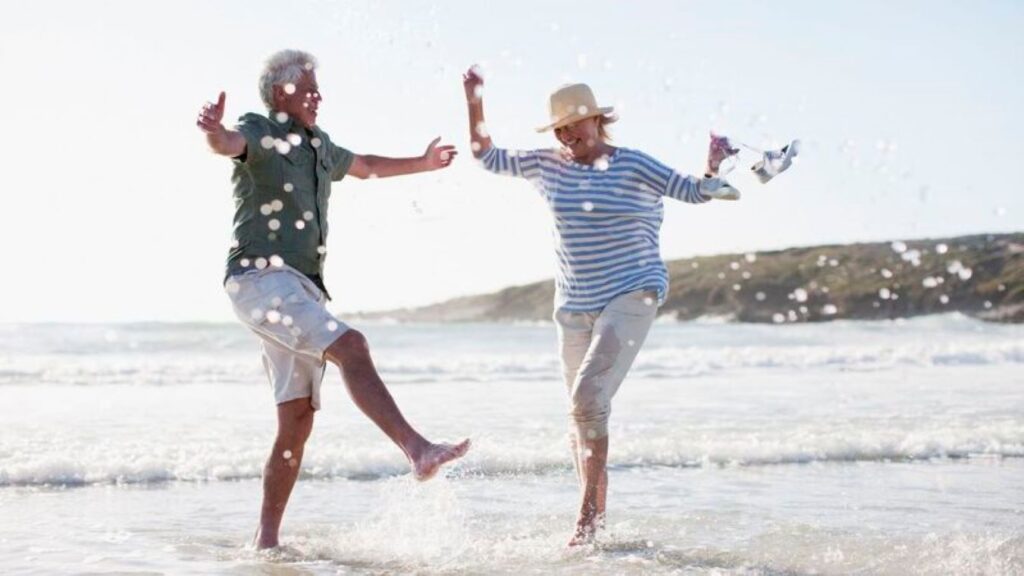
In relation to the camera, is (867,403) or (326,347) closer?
(326,347)

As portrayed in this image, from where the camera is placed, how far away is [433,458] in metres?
4.80

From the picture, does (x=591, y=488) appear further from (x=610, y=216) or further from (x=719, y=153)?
(x=719, y=153)

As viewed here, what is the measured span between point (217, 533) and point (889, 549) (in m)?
3.25

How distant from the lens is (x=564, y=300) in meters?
5.85

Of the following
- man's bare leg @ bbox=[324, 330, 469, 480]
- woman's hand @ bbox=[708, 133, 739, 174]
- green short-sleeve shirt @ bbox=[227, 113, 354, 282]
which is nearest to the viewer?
man's bare leg @ bbox=[324, 330, 469, 480]

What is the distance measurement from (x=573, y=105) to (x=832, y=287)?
79.7 meters

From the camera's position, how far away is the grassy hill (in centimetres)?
6738

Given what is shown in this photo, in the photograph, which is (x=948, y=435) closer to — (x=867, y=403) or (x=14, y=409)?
(x=867, y=403)

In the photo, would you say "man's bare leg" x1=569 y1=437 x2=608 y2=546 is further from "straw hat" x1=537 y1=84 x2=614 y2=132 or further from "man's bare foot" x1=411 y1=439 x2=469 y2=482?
"straw hat" x1=537 y1=84 x2=614 y2=132

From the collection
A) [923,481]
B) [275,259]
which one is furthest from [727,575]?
[923,481]

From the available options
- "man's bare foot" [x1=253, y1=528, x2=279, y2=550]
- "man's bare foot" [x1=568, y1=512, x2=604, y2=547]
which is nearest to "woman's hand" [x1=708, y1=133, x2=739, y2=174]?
"man's bare foot" [x1=568, y1=512, x2=604, y2=547]

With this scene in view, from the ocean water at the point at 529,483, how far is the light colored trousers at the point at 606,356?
0.58m

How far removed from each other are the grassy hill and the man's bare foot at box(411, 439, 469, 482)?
5502 cm

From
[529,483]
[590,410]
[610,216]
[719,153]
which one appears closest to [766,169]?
[719,153]
